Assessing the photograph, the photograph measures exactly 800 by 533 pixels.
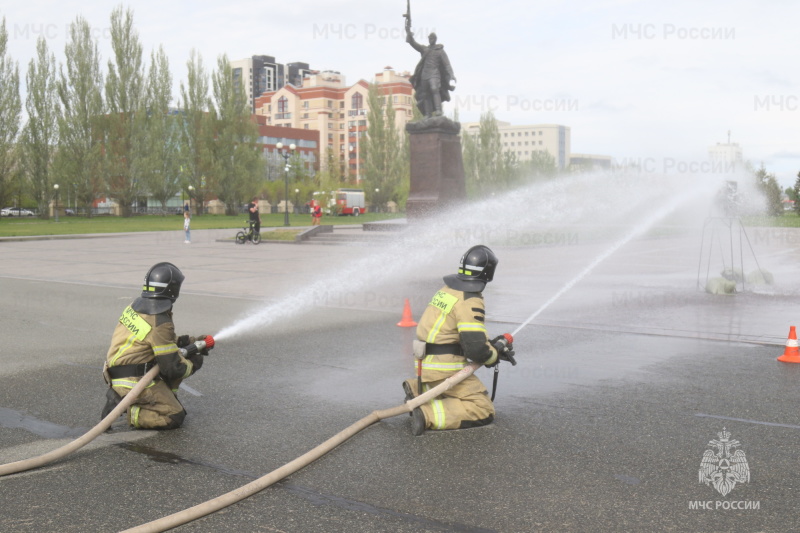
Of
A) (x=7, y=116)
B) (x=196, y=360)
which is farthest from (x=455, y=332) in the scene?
(x=7, y=116)

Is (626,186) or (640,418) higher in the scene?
(626,186)

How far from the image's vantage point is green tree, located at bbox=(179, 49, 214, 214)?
65.9 metres

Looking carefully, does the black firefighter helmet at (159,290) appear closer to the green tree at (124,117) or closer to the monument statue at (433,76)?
the monument statue at (433,76)

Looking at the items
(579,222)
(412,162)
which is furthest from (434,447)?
(579,222)

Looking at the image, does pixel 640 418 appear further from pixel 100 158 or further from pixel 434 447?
pixel 100 158

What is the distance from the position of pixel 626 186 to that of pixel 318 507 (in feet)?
59.1

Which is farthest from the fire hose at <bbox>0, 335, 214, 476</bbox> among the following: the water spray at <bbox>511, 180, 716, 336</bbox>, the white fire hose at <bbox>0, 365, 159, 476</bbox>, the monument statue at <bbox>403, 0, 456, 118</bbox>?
the monument statue at <bbox>403, 0, 456, 118</bbox>

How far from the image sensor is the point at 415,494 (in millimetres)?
4207

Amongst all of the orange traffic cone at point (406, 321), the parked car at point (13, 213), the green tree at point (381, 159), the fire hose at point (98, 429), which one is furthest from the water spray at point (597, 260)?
the parked car at point (13, 213)

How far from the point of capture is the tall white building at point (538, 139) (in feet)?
621

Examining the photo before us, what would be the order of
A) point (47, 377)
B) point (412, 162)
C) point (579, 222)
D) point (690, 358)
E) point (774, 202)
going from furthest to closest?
point (774, 202) < point (579, 222) < point (412, 162) < point (690, 358) < point (47, 377)

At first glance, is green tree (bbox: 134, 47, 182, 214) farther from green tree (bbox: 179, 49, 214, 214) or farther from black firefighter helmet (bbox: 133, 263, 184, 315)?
black firefighter helmet (bbox: 133, 263, 184, 315)

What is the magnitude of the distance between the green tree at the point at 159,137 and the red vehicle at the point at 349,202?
68.5 ft

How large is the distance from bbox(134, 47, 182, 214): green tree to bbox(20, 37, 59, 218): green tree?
6.99m
